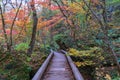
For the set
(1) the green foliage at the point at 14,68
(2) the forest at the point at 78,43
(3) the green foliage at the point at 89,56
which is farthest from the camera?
(3) the green foliage at the point at 89,56

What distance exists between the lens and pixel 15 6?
1997 centimetres

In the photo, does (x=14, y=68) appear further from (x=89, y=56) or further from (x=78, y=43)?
(x=78, y=43)

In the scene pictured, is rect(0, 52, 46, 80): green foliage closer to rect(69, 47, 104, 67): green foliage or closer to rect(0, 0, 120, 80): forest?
rect(0, 0, 120, 80): forest

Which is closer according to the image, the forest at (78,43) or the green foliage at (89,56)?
the forest at (78,43)

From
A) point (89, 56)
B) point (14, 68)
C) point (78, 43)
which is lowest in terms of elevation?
point (14, 68)

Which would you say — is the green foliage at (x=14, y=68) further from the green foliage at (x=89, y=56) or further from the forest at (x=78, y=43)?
the green foliage at (x=89, y=56)

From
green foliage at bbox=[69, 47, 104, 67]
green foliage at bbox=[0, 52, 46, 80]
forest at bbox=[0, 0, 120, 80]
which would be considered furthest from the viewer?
green foliage at bbox=[69, 47, 104, 67]

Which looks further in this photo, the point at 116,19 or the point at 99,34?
the point at 116,19

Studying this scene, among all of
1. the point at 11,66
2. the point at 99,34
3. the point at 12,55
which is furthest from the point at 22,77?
the point at 99,34

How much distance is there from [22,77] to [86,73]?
13.0ft

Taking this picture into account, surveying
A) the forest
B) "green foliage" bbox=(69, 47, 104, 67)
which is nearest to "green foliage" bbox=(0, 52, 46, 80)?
the forest

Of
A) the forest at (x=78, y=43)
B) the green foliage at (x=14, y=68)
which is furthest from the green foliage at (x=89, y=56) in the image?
the green foliage at (x=14, y=68)

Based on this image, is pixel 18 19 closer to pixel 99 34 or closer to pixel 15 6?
pixel 15 6

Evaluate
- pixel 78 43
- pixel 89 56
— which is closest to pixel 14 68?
pixel 89 56
